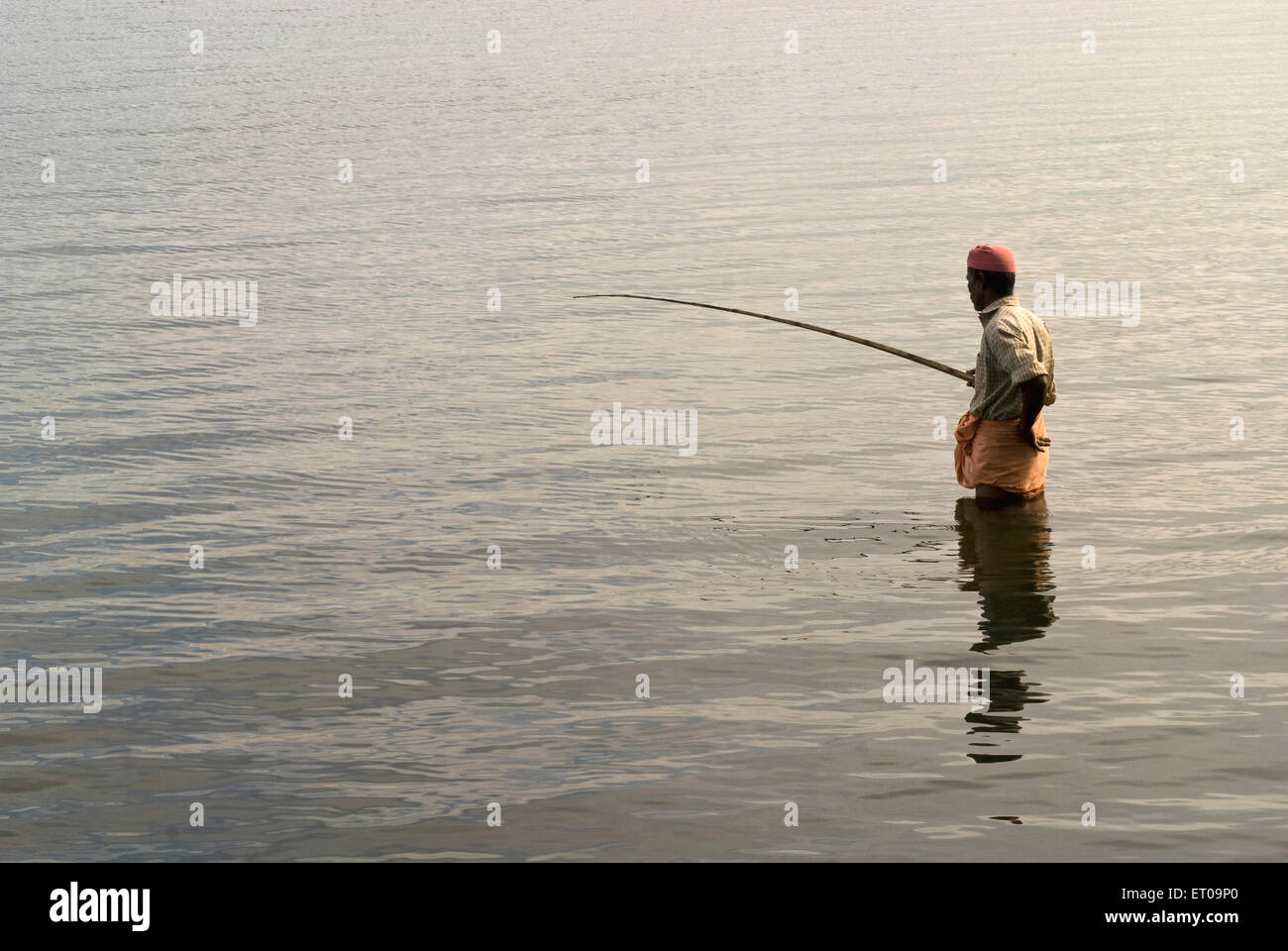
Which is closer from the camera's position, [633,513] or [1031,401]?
[1031,401]

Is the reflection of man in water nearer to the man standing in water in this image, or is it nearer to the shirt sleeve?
the man standing in water

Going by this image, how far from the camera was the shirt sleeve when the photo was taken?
324 inches

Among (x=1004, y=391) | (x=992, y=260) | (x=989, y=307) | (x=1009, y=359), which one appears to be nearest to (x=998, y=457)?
(x=1004, y=391)

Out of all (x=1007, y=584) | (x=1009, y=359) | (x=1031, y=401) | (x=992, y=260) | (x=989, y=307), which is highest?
(x=992, y=260)

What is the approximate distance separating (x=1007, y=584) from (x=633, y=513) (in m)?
2.47

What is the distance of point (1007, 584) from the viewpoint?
→ 851 centimetres

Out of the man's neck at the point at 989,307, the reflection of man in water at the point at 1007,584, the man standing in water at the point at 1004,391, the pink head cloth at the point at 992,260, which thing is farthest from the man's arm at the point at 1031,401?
the reflection of man in water at the point at 1007,584

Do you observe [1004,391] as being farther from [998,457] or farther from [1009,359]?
[998,457]

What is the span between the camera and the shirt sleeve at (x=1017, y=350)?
823 centimetres

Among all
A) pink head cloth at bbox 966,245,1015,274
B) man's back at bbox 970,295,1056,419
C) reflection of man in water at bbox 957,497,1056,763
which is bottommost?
reflection of man in water at bbox 957,497,1056,763

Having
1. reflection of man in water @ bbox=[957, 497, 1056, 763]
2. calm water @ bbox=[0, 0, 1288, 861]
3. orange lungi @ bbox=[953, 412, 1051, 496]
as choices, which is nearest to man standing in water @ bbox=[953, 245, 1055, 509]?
orange lungi @ bbox=[953, 412, 1051, 496]

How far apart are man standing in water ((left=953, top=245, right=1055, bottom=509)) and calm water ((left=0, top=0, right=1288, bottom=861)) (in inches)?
17.0

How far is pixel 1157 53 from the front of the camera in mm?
34906
